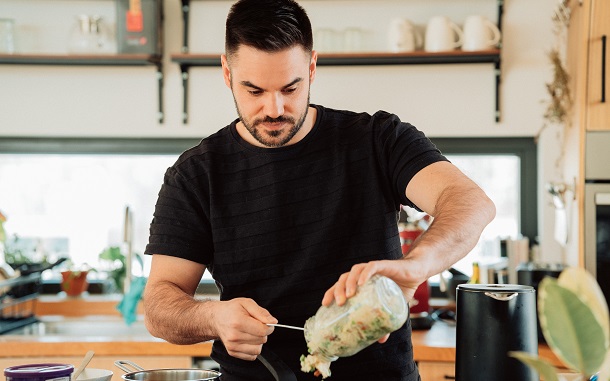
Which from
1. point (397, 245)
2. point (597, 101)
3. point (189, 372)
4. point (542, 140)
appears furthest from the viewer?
point (542, 140)

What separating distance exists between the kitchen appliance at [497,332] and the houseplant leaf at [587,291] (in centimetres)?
58

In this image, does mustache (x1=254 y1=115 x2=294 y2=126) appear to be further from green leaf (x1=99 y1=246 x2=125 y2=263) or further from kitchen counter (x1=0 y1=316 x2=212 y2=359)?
green leaf (x1=99 y1=246 x2=125 y2=263)

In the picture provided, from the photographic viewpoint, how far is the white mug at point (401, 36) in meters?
3.22

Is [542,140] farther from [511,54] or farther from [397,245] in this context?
[397,245]

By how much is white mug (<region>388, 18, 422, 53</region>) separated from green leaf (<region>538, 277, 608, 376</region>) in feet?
8.47

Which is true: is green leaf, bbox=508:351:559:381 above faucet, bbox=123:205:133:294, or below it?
above

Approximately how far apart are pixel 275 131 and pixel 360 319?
640 mm

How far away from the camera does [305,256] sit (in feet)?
5.59

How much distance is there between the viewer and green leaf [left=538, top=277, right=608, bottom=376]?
0.72 meters

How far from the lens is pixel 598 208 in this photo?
272 centimetres

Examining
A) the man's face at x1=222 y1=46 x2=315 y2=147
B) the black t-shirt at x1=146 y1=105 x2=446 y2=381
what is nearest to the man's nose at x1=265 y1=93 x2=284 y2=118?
the man's face at x1=222 y1=46 x2=315 y2=147

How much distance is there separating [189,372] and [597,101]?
1.99m

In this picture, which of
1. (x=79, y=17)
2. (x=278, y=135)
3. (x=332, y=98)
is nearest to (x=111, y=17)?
(x=79, y=17)

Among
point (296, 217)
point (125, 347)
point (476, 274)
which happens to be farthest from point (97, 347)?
point (476, 274)
